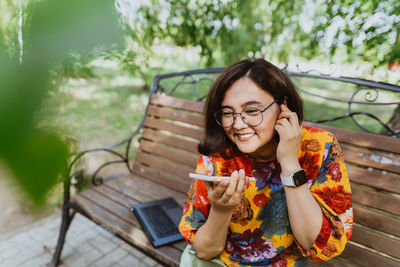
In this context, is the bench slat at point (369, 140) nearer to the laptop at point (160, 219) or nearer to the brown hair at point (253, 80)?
the brown hair at point (253, 80)

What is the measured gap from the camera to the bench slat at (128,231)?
1768 millimetres

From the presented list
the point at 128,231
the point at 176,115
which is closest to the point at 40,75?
the point at 128,231

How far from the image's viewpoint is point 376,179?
181 cm

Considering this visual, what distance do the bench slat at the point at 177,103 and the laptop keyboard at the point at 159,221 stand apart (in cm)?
104

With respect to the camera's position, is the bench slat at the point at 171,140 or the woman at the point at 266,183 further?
the bench slat at the point at 171,140

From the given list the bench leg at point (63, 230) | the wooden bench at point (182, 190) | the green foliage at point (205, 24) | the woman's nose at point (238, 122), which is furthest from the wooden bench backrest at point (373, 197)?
the bench leg at point (63, 230)

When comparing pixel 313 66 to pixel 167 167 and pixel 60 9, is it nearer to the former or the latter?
pixel 167 167

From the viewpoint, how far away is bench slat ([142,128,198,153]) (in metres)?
2.62

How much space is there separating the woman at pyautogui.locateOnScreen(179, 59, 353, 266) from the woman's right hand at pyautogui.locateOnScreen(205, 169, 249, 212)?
0.02 m

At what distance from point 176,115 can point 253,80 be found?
1.51 metres

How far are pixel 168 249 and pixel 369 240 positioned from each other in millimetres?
1379

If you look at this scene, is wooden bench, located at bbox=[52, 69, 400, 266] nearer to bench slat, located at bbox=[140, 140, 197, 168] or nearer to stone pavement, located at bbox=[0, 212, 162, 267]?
bench slat, located at bbox=[140, 140, 197, 168]

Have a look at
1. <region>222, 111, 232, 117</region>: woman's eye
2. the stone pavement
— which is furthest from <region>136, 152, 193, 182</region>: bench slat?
<region>222, 111, 232, 117</region>: woman's eye

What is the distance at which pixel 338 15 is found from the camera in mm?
2598
